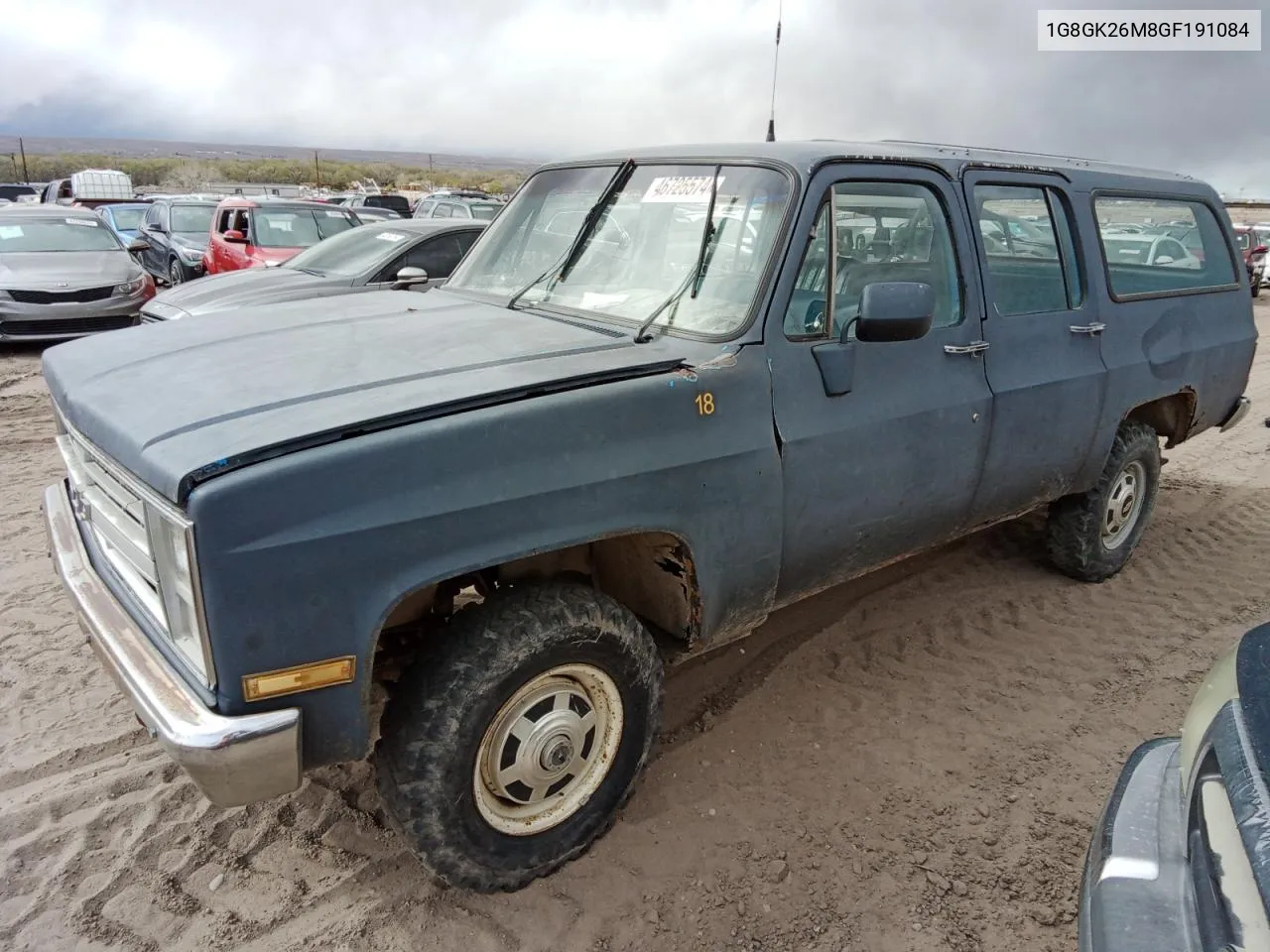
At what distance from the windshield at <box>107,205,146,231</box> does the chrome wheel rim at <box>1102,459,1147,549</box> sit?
1881 centimetres

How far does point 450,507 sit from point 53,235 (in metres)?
11.4

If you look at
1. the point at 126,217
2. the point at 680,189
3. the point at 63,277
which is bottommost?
Result: the point at 63,277

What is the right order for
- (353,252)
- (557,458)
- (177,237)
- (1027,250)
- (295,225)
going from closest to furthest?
(557,458) → (1027,250) → (353,252) → (295,225) → (177,237)

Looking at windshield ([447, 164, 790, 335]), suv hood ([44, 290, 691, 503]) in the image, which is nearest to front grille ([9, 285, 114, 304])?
suv hood ([44, 290, 691, 503])

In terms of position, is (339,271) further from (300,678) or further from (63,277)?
(300,678)

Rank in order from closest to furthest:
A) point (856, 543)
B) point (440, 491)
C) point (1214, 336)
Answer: point (440, 491), point (856, 543), point (1214, 336)

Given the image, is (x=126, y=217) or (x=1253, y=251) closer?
(x=1253, y=251)

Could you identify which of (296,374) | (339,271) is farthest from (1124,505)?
(339,271)

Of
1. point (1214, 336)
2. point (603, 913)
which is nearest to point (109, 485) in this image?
point (603, 913)

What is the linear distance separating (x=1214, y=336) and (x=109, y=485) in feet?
17.3

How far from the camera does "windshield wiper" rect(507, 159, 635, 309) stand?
3367mm

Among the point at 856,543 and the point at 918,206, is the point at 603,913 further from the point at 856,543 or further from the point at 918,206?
the point at 918,206

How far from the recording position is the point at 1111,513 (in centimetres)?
469

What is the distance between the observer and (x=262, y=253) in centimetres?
1065
